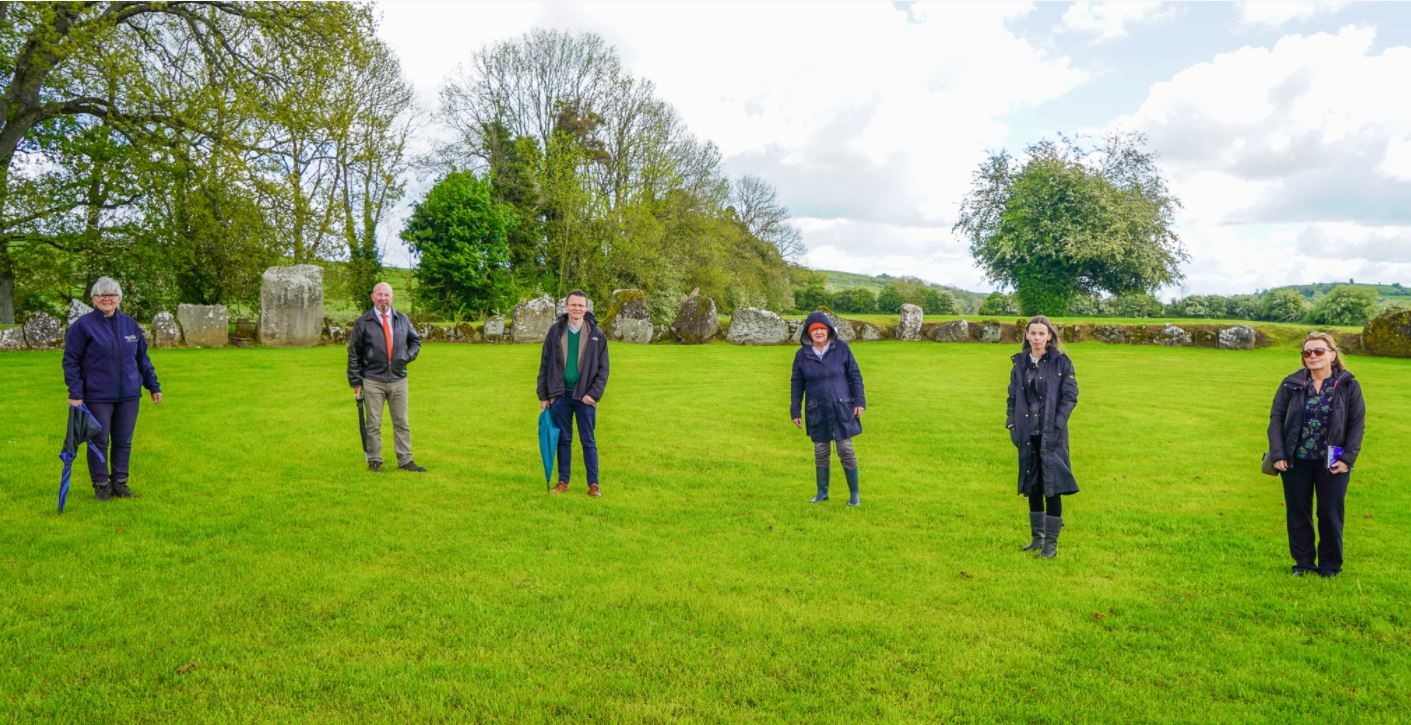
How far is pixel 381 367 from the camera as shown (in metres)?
9.66

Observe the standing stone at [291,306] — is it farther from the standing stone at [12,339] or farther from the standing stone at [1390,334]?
the standing stone at [1390,334]

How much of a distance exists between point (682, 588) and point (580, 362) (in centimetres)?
338

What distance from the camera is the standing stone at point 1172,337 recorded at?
91.0 ft

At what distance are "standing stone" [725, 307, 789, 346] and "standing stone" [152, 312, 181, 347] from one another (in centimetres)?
1574

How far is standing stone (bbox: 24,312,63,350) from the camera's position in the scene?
21.3m

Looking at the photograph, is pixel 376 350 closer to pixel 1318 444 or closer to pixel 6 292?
pixel 1318 444

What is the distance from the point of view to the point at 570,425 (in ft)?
29.8

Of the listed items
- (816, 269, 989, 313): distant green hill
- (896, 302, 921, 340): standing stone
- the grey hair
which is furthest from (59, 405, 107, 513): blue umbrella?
(816, 269, 989, 313): distant green hill

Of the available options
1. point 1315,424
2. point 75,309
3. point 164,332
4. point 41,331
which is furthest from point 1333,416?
→ point 75,309

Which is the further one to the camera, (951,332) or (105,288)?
(951,332)

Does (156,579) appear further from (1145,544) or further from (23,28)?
(23,28)

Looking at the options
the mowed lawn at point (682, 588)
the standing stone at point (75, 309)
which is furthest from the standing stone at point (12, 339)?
the mowed lawn at point (682, 588)

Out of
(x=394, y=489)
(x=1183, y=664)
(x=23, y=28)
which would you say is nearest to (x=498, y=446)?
(x=394, y=489)

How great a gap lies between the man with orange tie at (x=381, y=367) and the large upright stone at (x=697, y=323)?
17935 mm
